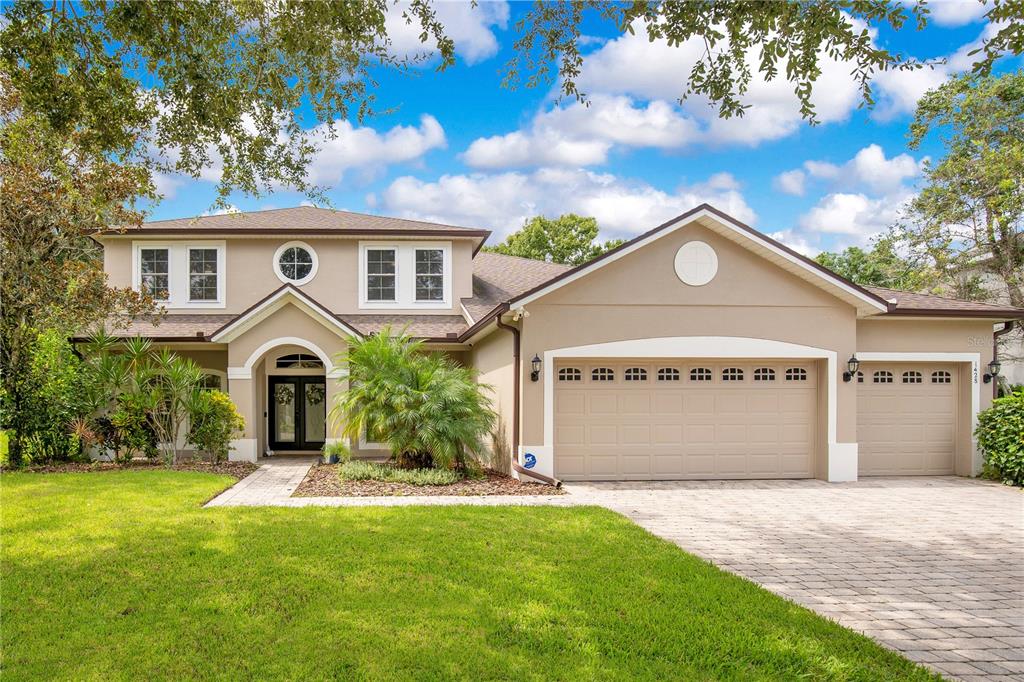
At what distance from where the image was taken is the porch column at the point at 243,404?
14641mm

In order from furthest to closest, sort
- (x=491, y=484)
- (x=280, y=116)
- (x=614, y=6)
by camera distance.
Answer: (x=491, y=484)
(x=280, y=116)
(x=614, y=6)

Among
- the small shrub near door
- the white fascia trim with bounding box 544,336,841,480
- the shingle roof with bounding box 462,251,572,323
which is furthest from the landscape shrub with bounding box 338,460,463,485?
the small shrub near door

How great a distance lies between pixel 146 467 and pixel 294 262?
6351mm

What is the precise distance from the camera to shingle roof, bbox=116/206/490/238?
16891 mm

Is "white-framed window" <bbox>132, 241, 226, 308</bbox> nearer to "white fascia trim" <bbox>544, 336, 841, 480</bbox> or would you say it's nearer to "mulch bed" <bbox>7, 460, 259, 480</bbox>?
"mulch bed" <bbox>7, 460, 259, 480</bbox>

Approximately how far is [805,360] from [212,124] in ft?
35.7

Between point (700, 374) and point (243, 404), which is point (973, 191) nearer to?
point (700, 374)

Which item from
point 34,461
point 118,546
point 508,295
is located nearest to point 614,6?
point 118,546

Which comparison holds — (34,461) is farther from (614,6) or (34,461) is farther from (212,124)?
(614,6)

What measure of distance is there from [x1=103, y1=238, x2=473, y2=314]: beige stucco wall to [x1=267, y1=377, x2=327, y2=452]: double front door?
2.12 meters

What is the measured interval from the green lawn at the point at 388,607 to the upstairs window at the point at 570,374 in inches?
165


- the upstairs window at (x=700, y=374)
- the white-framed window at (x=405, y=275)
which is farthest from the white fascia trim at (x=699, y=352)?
the white-framed window at (x=405, y=275)

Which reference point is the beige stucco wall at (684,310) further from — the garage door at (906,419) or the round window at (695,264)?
the garage door at (906,419)

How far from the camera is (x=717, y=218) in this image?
11.8 m
